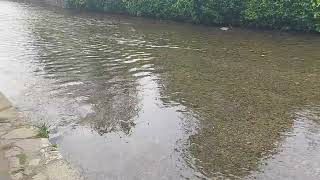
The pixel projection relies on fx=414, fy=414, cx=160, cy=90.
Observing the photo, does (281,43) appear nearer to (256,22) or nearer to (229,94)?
(256,22)

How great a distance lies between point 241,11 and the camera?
21359 millimetres

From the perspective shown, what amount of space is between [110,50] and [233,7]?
26.9ft

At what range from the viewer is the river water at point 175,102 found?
6.65m

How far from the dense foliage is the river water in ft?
3.63

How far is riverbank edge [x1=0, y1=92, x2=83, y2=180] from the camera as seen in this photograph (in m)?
6.02

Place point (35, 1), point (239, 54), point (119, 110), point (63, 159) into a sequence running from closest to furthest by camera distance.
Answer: point (63, 159)
point (119, 110)
point (239, 54)
point (35, 1)

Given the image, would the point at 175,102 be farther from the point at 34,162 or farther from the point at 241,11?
the point at 241,11

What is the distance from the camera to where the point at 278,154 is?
6.90 meters

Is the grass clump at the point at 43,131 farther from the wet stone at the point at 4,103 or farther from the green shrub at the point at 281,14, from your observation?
the green shrub at the point at 281,14

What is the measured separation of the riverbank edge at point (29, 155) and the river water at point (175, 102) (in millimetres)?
260

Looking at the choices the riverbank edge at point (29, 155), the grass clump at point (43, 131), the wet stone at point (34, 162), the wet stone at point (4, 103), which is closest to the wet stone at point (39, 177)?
the riverbank edge at point (29, 155)

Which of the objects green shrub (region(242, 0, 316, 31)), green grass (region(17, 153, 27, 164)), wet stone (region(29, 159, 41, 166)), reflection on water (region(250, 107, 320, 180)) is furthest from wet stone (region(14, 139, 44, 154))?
green shrub (region(242, 0, 316, 31))

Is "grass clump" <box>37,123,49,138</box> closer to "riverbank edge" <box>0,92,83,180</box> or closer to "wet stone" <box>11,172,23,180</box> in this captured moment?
"riverbank edge" <box>0,92,83,180</box>

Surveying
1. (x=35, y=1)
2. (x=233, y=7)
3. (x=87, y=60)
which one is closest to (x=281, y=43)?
(x=233, y=7)
